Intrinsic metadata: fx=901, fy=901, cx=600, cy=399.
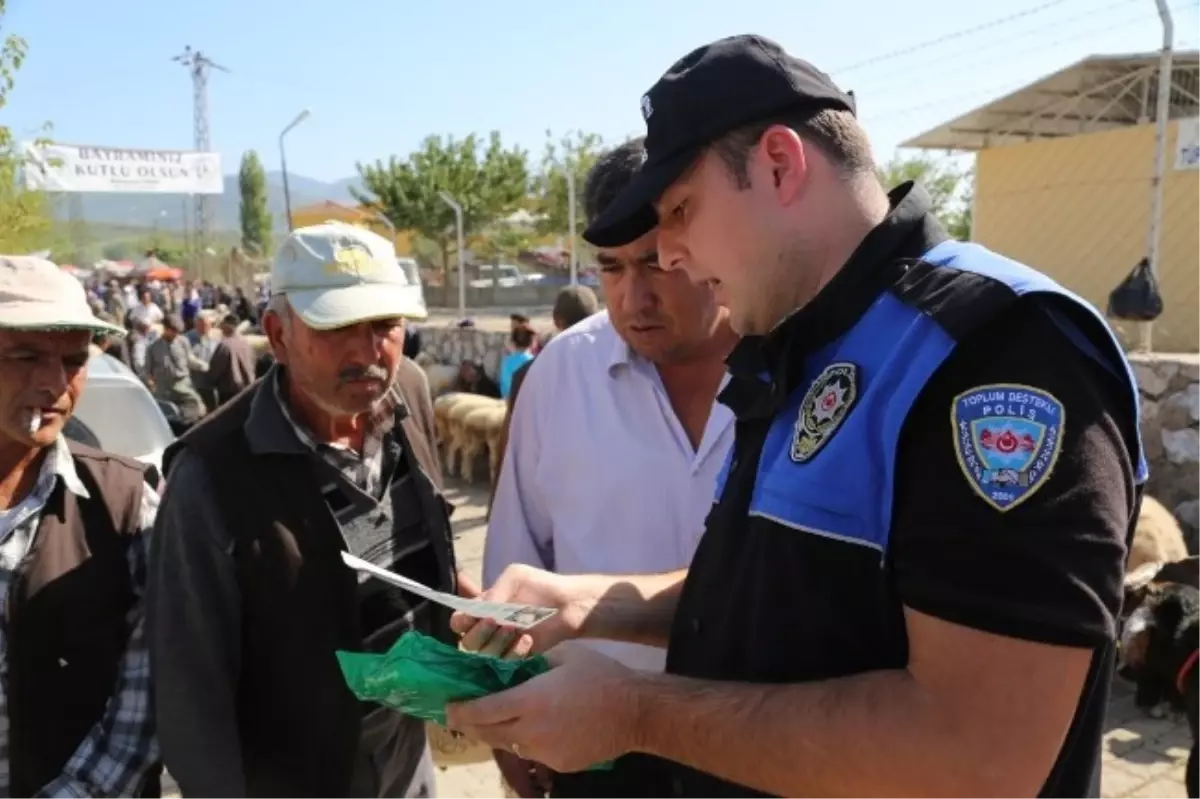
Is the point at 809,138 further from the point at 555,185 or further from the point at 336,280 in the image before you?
the point at 555,185

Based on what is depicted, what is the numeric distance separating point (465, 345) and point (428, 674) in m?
15.1

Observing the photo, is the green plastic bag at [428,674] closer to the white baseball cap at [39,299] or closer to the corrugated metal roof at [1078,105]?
the white baseball cap at [39,299]

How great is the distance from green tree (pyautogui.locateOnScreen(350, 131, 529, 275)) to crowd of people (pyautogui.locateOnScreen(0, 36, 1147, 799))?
3491 cm

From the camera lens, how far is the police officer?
1003 millimetres

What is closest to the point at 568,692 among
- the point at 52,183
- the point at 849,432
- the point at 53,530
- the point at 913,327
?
the point at 849,432

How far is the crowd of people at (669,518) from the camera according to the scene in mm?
1030

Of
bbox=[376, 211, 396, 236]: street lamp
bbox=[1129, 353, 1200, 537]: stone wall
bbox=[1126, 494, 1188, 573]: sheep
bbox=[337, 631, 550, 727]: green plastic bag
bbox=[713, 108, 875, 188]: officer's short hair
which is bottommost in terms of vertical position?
bbox=[1126, 494, 1188, 573]: sheep

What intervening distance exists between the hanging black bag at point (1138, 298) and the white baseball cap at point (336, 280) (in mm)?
6653

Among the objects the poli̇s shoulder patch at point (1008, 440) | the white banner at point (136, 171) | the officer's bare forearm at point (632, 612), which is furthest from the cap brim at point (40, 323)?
the white banner at point (136, 171)

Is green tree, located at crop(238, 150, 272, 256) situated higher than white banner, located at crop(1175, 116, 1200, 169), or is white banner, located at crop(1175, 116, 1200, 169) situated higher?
green tree, located at crop(238, 150, 272, 256)

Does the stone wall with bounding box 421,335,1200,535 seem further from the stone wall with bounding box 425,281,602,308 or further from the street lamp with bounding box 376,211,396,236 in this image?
the stone wall with bounding box 425,281,602,308

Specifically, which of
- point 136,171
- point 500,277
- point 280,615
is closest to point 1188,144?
point 280,615

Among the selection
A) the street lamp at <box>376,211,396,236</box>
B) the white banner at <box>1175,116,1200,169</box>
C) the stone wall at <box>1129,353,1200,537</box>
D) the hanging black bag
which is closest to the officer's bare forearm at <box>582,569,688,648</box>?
the stone wall at <box>1129,353,1200,537</box>

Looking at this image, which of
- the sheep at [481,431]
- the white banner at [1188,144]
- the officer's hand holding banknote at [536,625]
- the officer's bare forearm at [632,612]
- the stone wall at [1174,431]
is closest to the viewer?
the officer's hand holding banknote at [536,625]
